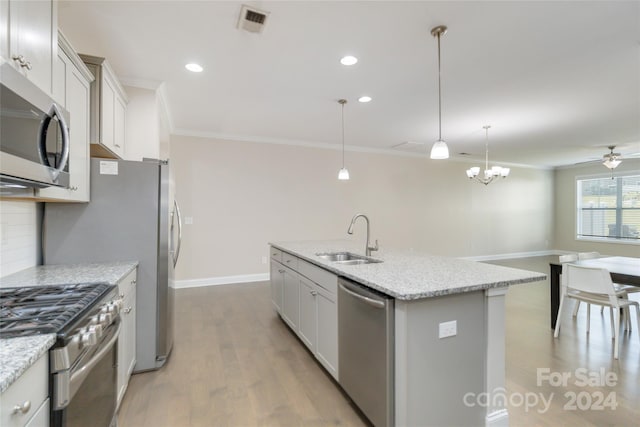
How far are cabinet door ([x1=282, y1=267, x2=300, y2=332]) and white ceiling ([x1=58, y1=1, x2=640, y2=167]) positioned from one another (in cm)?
212

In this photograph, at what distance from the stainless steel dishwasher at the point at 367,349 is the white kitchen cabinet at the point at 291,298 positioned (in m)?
0.89

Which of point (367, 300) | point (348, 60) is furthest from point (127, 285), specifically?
point (348, 60)

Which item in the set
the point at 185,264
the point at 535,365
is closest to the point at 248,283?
the point at 185,264

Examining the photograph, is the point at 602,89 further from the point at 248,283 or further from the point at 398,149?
the point at 248,283

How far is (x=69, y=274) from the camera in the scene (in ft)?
6.24

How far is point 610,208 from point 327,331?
383 inches

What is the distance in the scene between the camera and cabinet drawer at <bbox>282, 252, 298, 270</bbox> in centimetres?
295

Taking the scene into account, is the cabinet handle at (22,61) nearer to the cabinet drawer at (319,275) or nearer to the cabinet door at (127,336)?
the cabinet door at (127,336)

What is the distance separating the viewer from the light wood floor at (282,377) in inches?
75.0

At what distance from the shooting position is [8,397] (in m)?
0.81

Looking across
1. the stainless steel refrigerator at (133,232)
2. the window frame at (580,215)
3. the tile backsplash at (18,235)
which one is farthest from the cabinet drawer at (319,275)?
the window frame at (580,215)

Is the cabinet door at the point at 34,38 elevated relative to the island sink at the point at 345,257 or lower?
elevated

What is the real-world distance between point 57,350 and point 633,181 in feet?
36.4

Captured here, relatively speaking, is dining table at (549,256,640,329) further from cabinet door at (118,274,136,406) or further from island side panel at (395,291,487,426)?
cabinet door at (118,274,136,406)
